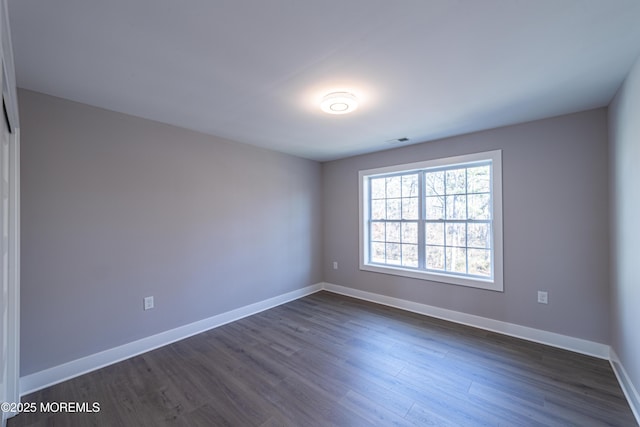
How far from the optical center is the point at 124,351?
8.54ft

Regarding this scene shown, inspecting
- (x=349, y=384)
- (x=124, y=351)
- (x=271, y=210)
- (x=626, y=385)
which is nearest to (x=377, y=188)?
(x=271, y=210)

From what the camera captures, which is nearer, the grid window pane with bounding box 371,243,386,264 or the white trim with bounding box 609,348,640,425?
the white trim with bounding box 609,348,640,425

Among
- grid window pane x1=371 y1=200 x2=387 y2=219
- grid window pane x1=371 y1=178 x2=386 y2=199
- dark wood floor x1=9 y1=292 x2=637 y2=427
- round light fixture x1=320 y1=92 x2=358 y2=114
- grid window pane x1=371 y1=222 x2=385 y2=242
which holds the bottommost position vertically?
dark wood floor x1=9 y1=292 x2=637 y2=427

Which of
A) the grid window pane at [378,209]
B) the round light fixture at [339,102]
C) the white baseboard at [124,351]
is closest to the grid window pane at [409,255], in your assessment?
the grid window pane at [378,209]

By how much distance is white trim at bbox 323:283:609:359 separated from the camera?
261 centimetres

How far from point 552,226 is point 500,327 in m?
1.25

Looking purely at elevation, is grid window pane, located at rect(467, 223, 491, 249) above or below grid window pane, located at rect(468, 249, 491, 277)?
above

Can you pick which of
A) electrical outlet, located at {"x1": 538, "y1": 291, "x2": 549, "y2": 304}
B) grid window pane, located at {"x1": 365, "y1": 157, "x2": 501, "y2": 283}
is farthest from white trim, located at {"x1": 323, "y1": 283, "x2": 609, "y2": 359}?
grid window pane, located at {"x1": 365, "y1": 157, "x2": 501, "y2": 283}

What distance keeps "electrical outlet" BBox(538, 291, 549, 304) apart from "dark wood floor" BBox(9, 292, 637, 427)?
1.51ft

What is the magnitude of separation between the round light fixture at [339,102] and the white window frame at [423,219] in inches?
67.4

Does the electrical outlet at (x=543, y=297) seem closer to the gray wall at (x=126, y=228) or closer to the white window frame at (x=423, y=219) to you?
A: the white window frame at (x=423, y=219)

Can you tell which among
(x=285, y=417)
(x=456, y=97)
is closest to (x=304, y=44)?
(x=456, y=97)

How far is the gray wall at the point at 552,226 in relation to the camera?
2588 mm

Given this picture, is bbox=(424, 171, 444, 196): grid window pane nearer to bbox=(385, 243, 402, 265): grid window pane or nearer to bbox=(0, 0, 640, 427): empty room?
bbox=(0, 0, 640, 427): empty room
